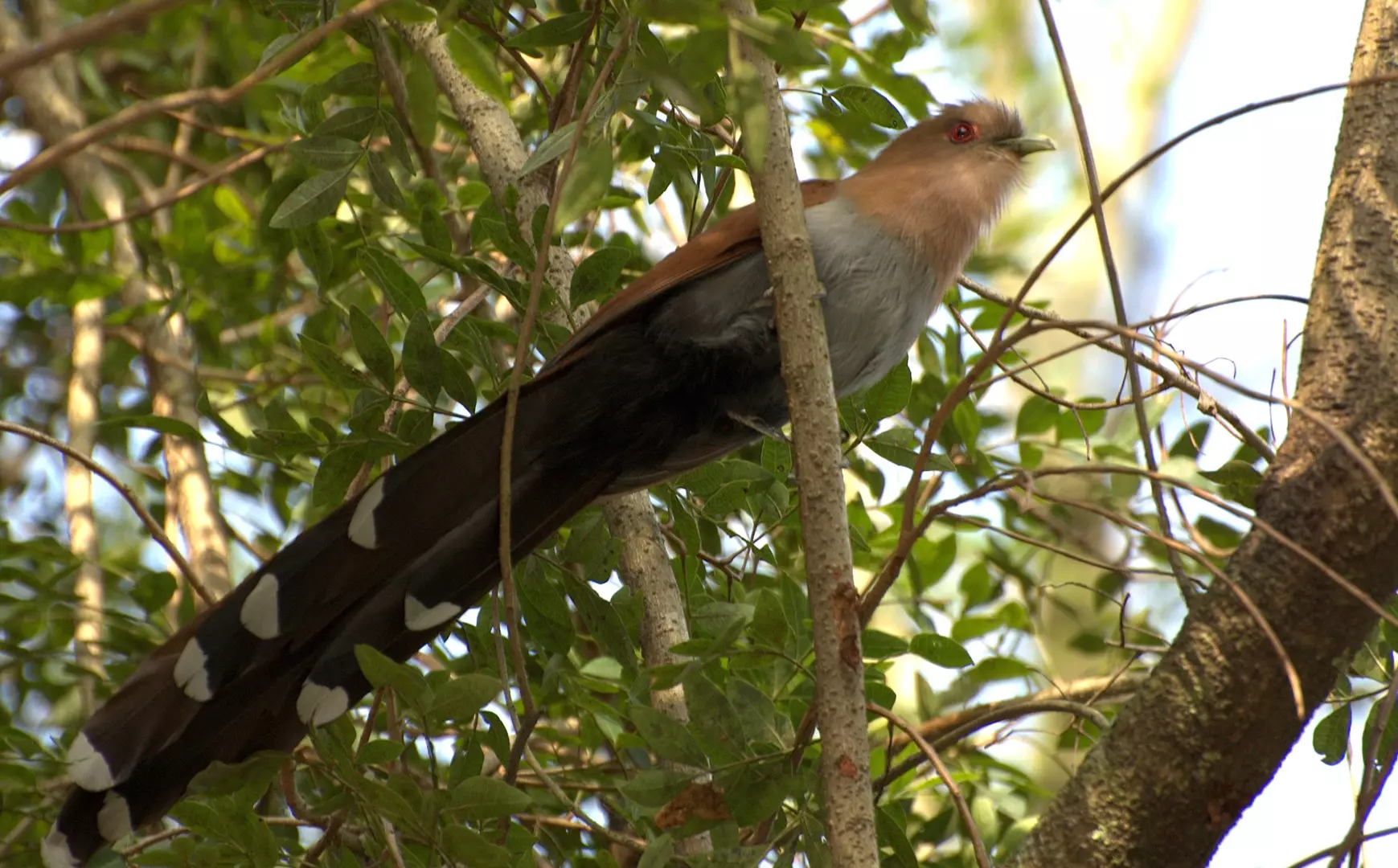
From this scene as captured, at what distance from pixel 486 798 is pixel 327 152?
1.07 m

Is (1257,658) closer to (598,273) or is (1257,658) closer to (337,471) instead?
(598,273)

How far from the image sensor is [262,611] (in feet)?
6.24

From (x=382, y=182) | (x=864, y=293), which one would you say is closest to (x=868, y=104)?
(x=864, y=293)

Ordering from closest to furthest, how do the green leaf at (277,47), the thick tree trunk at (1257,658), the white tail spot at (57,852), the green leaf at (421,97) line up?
1. the green leaf at (421,97)
2. the thick tree trunk at (1257,658)
3. the white tail spot at (57,852)
4. the green leaf at (277,47)

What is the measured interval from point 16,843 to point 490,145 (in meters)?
1.49

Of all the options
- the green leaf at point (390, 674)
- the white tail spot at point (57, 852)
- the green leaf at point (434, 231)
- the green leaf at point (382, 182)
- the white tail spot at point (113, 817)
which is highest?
the green leaf at point (382, 182)

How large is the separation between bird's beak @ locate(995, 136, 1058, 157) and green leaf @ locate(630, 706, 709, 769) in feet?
4.93

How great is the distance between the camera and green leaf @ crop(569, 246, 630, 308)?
2070 millimetres

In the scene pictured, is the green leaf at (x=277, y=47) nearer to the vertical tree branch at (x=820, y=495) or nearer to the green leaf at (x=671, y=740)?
the vertical tree branch at (x=820, y=495)

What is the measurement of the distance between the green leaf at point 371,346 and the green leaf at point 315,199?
199mm

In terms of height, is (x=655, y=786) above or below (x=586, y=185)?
below

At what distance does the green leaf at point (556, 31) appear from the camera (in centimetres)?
190

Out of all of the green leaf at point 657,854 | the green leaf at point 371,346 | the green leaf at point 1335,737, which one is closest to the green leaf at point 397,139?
the green leaf at point 371,346

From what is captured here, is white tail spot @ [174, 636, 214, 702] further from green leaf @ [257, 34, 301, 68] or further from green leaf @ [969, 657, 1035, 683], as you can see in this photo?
green leaf @ [969, 657, 1035, 683]
